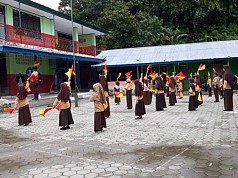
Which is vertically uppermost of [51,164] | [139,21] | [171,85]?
[139,21]

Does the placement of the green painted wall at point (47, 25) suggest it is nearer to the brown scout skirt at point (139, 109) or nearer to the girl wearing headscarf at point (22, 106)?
the girl wearing headscarf at point (22, 106)

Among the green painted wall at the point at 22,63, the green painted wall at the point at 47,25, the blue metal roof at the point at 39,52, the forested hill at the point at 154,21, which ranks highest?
the forested hill at the point at 154,21

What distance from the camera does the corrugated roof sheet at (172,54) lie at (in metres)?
24.1

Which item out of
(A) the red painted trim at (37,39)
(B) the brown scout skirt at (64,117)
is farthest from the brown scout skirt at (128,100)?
(A) the red painted trim at (37,39)

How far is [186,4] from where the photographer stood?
116 ft

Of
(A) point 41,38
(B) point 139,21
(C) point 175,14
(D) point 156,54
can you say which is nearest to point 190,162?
(A) point 41,38

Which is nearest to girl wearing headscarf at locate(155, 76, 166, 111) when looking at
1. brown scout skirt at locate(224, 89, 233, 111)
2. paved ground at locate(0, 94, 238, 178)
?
brown scout skirt at locate(224, 89, 233, 111)

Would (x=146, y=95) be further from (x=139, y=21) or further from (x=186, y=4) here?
(x=186, y=4)

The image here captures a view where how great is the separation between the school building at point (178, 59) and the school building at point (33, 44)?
2.33 metres

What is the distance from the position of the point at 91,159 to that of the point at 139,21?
3067cm

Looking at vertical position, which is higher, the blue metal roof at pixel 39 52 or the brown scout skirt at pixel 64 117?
the blue metal roof at pixel 39 52

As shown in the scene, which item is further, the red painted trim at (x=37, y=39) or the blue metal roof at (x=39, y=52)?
the red painted trim at (x=37, y=39)

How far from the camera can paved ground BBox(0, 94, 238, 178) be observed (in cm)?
484

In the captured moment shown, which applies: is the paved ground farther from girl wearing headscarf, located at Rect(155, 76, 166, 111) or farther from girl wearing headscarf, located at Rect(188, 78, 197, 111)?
girl wearing headscarf, located at Rect(155, 76, 166, 111)
